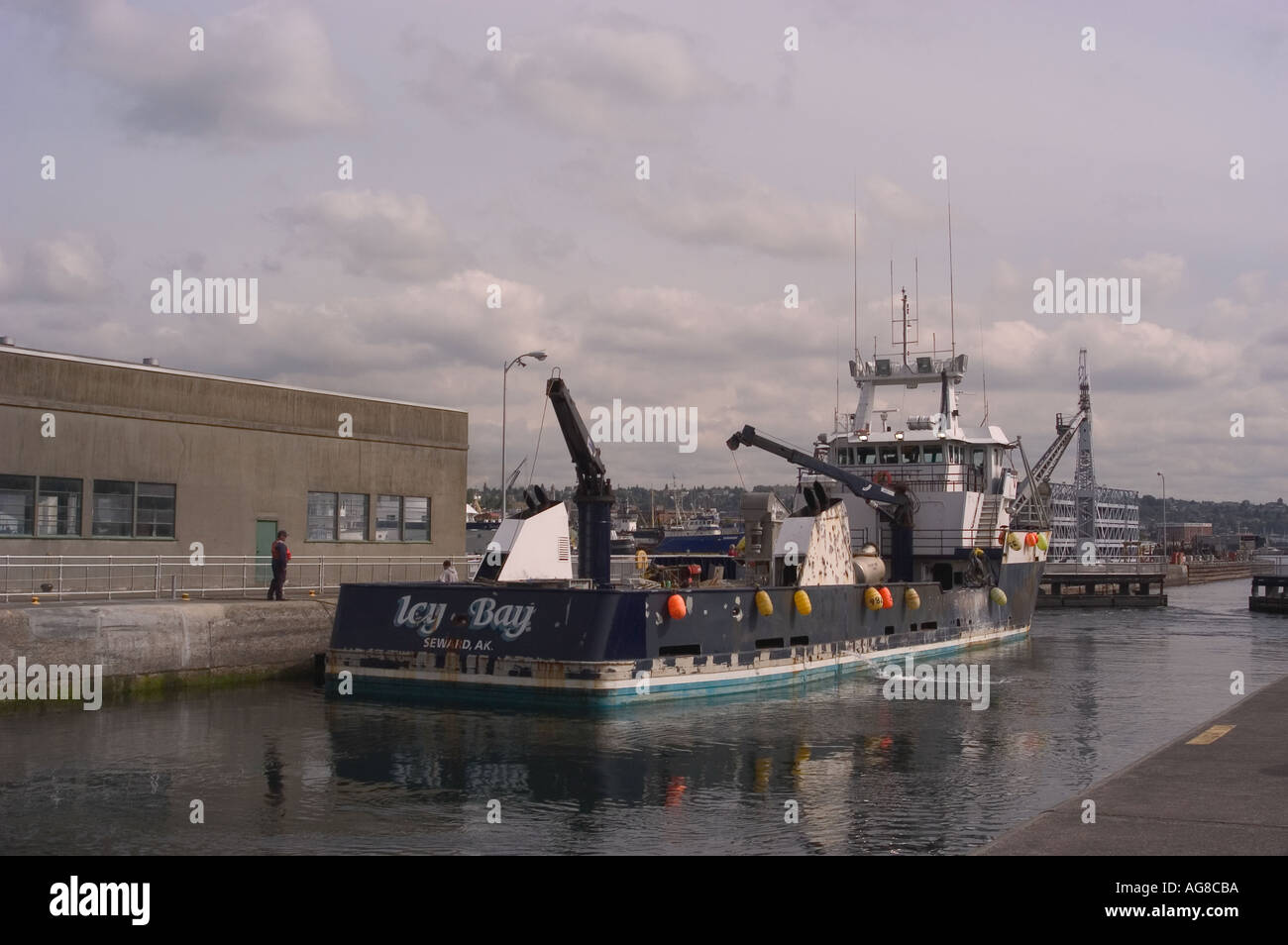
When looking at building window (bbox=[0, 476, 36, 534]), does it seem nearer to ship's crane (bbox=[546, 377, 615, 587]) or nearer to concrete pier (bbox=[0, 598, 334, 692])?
concrete pier (bbox=[0, 598, 334, 692])

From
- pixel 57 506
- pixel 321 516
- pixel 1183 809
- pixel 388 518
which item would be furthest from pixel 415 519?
pixel 1183 809

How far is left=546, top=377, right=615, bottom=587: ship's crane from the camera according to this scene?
24.7 meters

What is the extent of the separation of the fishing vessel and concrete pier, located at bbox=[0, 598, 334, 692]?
6.98 ft

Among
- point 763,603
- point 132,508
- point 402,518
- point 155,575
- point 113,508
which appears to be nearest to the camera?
point 763,603

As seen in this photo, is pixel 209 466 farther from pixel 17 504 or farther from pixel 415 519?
pixel 415 519

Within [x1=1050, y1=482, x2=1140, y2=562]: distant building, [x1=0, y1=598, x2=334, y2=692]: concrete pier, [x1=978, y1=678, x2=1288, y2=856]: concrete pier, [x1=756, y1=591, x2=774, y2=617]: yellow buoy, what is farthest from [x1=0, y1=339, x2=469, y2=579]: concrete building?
[x1=1050, y1=482, x2=1140, y2=562]: distant building

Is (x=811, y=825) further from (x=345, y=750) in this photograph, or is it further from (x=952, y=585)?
(x=952, y=585)

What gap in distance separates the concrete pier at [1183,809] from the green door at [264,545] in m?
24.0

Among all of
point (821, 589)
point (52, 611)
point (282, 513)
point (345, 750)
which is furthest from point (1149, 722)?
point (282, 513)

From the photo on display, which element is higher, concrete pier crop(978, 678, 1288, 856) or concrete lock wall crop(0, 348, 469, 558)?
concrete lock wall crop(0, 348, 469, 558)

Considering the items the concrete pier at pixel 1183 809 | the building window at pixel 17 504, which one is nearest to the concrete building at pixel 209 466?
the building window at pixel 17 504

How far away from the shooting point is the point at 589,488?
82.8 feet

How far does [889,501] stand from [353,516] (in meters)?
15.3

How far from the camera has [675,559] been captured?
118 feet
